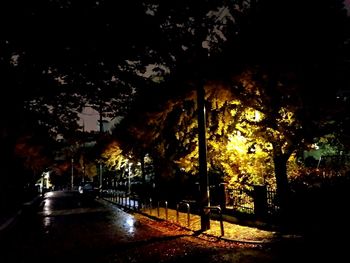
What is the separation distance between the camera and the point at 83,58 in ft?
47.6

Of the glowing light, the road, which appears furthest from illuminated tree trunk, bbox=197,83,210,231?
the glowing light

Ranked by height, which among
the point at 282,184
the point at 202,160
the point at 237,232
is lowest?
the point at 237,232

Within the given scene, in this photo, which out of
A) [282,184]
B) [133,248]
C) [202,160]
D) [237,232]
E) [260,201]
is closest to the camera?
[133,248]

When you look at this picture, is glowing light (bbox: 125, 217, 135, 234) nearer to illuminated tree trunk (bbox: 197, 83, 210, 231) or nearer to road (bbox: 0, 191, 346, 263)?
road (bbox: 0, 191, 346, 263)

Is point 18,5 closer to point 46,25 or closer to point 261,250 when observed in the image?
point 46,25

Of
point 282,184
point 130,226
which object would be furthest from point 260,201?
point 130,226

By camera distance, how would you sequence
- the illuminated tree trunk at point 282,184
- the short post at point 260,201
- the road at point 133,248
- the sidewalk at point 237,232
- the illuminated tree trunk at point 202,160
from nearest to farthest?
the road at point 133,248
the sidewalk at point 237,232
the illuminated tree trunk at point 282,184
the illuminated tree trunk at point 202,160
the short post at point 260,201

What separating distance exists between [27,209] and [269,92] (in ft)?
64.6

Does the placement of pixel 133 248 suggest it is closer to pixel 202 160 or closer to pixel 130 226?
pixel 202 160

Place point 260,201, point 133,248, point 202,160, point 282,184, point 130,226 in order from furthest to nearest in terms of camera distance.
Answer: point 130,226, point 282,184, point 260,201, point 202,160, point 133,248

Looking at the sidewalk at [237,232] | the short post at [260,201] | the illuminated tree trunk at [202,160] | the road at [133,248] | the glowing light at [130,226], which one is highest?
the illuminated tree trunk at [202,160]

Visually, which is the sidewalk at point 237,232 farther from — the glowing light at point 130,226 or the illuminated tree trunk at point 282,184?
the glowing light at point 130,226

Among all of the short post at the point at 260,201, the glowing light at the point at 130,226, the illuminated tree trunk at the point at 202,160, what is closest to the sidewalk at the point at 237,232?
the illuminated tree trunk at the point at 202,160

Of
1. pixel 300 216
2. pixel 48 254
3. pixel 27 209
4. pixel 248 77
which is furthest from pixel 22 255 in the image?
pixel 27 209
